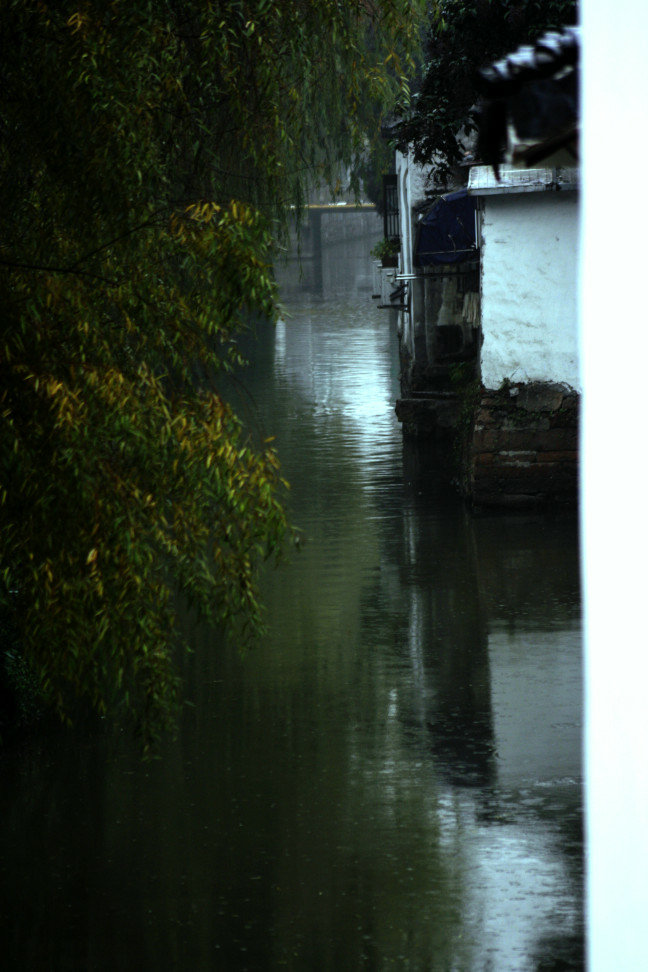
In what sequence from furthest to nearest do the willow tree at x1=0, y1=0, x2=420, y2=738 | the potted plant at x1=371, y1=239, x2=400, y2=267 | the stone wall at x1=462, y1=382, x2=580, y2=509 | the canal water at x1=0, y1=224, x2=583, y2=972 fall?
the potted plant at x1=371, y1=239, x2=400, y2=267
the stone wall at x1=462, y1=382, x2=580, y2=509
the canal water at x1=0, y1=224, x2=583, y2=972
the willow tree at x1=0, y1=0, x2=420, y2=738

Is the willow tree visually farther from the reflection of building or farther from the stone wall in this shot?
the stone wall

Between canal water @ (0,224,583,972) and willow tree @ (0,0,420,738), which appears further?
canal water @ (0,224,583,972)

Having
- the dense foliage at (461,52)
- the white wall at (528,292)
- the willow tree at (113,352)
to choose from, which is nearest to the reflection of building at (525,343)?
the white wall at (528,292)

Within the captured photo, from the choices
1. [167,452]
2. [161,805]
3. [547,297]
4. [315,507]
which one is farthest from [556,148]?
[315,507]

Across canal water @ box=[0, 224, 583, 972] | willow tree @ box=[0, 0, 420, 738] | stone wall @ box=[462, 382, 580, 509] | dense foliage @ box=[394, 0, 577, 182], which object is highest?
dense foliage @ box=[394, 0, 577, 182]

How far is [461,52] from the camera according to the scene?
14.6 m

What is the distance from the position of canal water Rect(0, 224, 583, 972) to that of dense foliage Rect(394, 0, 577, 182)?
495 cm

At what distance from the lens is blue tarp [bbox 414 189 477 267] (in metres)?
17.3

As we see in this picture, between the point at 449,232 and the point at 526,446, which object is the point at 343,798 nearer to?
the point at 526,446

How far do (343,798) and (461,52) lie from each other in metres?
9.66

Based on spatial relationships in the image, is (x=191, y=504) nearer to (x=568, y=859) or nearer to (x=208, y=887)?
(x=208, y=887)

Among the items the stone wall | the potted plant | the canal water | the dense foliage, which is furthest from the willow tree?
the potted plant

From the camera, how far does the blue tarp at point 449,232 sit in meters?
17.3

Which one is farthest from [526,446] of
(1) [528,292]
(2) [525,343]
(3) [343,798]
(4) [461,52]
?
(3) [343,798]
